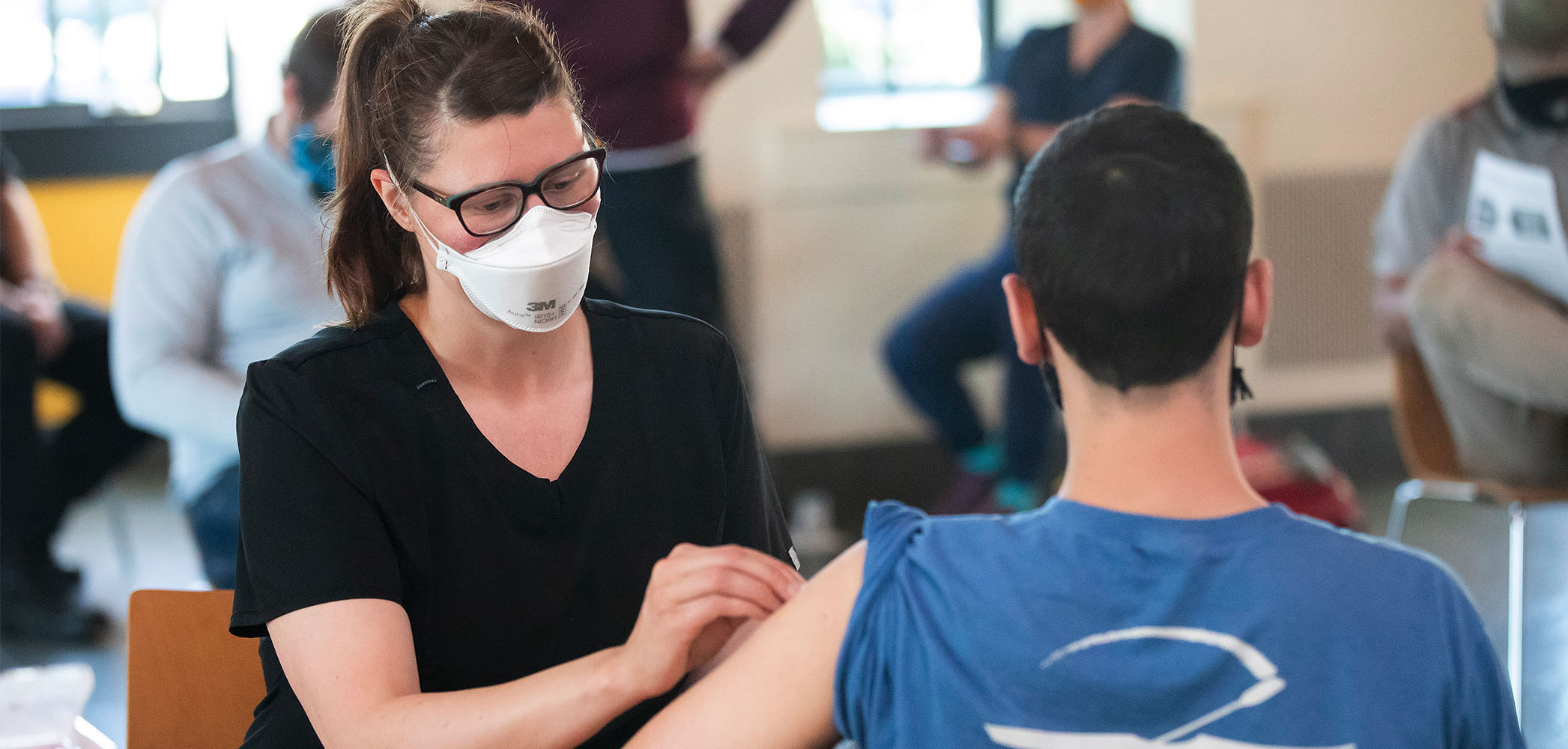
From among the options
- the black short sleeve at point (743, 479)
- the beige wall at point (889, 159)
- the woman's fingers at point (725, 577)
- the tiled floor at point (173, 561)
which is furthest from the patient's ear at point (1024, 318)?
the beige wall at point (889, 159)

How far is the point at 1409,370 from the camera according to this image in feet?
6.97

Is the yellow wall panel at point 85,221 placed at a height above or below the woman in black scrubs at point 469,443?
below

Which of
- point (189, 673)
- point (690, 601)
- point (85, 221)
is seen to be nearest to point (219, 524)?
point (189, 673)

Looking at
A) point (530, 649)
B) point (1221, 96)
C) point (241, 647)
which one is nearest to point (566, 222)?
point (530, 649)

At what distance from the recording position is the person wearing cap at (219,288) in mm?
1944

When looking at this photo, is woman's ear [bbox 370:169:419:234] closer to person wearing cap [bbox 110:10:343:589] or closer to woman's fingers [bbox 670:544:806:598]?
woman's fingers [bbox 670:544:806:598]

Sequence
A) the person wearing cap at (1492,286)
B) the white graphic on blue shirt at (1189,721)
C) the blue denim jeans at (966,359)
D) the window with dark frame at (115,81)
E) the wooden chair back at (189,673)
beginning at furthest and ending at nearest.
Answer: the window with dark frame at (115,81)
the blue denim jeans at (966,359)
the person wearing cap at (1492,286)
the wooden chair back at (189,673)
the white graphic on blue shirt at (1189,721)

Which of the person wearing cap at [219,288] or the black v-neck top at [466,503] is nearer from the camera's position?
the black v-neck top at [466,503]

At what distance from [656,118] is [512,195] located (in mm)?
1552

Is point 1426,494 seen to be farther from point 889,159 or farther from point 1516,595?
point 889,159

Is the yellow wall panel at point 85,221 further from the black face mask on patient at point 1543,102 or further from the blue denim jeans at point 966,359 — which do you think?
the black face mask on patient at point 1543,102

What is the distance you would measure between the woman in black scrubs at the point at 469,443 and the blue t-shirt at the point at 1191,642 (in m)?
0.22

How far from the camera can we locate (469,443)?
3.60ft

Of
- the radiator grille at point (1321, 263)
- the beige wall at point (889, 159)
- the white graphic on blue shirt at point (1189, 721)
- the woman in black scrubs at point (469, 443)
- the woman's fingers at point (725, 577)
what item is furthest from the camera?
the radiator grille at point (1321, 263)
